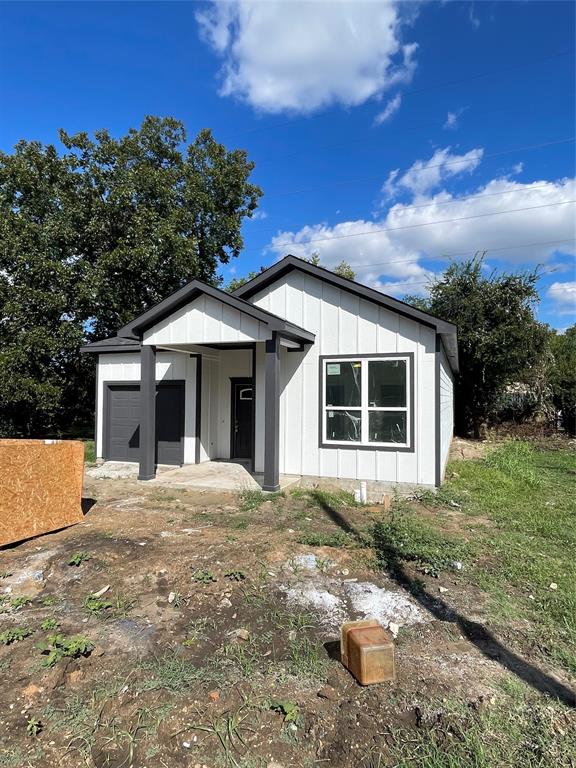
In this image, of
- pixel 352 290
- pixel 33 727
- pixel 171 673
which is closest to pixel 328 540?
pixel 171 673

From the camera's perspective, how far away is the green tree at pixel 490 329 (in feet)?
50.8

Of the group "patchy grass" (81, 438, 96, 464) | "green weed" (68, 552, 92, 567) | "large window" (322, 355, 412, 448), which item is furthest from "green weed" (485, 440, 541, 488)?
"patchy grass" (81, 438, 96, 464)

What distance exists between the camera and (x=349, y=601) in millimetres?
3619

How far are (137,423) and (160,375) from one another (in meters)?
1.43

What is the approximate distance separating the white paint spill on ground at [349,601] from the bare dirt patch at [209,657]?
17mm

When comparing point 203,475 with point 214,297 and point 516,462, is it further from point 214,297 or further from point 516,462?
point 516,462

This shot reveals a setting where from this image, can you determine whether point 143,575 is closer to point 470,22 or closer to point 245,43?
point 245,43

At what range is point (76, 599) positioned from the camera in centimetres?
365

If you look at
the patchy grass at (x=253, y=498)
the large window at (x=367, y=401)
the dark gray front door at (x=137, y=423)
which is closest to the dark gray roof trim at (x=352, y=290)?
the large window at (x=367, y=401)

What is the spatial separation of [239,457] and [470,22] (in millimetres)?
14016

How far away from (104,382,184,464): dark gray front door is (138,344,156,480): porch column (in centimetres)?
155

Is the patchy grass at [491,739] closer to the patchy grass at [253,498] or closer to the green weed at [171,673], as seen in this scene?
the green weed at [171,673]

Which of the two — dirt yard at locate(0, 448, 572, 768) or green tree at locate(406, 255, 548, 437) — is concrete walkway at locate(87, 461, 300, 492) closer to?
dirt yard at locate(0, 448, 572, 768)

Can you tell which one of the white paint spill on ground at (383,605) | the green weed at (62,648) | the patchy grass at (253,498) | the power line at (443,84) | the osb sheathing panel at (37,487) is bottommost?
the white paint spill on ground at (383,605)
